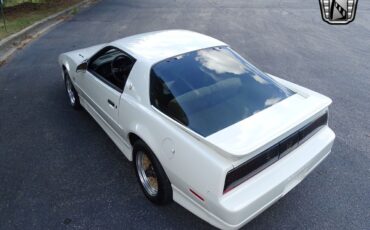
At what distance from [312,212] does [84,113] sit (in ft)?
11.8

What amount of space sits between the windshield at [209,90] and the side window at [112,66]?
531 mm

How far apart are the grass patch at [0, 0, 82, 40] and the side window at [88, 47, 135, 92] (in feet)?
20.9

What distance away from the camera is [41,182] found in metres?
3.65

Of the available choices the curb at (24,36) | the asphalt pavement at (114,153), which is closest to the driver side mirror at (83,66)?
the asphalt pavement at (114,153)

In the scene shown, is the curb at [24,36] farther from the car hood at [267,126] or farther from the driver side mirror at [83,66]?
the car hood at [267,126]

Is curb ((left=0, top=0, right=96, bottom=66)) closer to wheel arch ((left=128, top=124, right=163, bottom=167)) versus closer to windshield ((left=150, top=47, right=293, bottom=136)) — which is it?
wheel arch ((left=128, top=124, right=163, bottom=167))

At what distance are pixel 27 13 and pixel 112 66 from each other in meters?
10.4

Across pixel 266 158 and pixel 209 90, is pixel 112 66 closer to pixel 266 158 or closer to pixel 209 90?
pixel 209 90

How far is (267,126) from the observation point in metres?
2.74

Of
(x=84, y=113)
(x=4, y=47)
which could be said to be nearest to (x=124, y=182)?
(x=84, y=113)

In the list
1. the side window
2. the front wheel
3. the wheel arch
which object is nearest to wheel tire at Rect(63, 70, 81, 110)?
the front wheel

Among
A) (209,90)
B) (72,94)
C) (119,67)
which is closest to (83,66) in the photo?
(119,67)

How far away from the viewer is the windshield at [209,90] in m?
2.89

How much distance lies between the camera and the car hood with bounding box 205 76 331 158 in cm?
248
